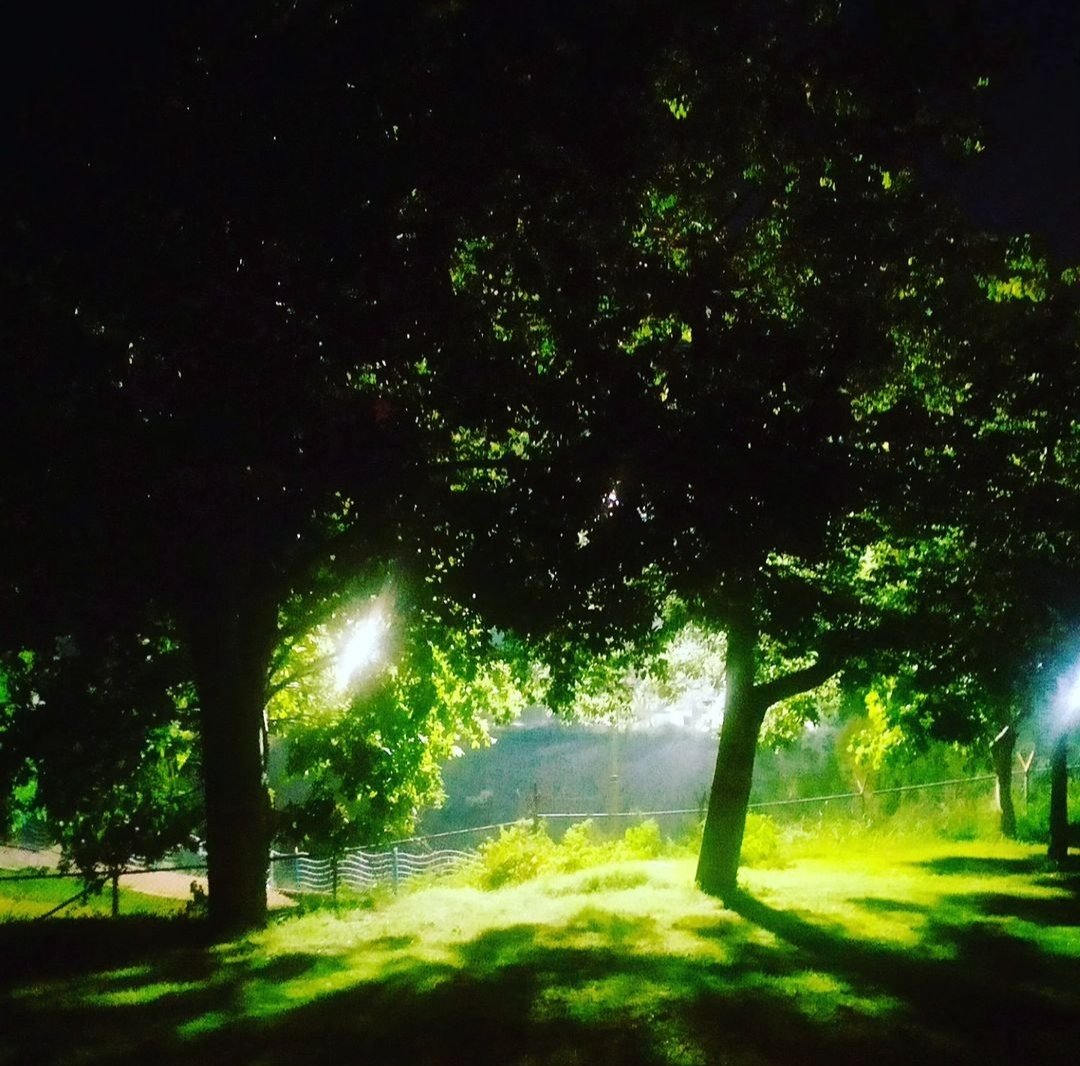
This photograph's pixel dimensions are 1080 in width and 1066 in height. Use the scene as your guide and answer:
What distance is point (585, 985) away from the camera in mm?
6988

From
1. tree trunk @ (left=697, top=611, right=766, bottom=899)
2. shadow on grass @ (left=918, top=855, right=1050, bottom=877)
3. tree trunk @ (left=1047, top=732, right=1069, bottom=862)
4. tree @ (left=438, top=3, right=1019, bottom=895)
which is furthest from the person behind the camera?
tree trunk @ (left=1047, top=732, right=1069, bottom=862)

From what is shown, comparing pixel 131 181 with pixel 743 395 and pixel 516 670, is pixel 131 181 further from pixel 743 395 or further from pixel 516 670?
pixel 516 670

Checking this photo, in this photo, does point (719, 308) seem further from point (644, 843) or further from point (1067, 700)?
point (644, 843)

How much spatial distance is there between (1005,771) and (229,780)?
20161 millimetres

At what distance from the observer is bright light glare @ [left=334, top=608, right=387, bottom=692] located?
547 inches

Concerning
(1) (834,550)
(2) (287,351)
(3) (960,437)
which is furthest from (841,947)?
(2) (287,351)

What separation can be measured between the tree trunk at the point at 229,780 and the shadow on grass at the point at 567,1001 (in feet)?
3.02

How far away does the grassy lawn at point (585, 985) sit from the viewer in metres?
5.41

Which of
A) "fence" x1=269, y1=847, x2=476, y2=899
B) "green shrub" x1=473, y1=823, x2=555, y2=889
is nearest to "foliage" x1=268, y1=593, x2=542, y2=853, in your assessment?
"green shrub" x1=473, y1=823, x2=555, y2=889

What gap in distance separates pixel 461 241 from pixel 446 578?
4533 mm

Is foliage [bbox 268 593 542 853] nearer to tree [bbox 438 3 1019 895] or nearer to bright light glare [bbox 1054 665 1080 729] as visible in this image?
tree [bbox 438 3 1019 895]

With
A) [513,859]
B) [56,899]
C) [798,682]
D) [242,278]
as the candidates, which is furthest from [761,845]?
[56,899]

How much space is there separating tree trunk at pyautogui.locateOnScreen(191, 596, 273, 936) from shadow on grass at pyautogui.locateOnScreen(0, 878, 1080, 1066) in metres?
0.92

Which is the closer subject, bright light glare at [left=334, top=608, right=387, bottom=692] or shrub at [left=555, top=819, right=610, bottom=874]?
bright light glare at [left=334, top=608, right=387, bottom=692]
